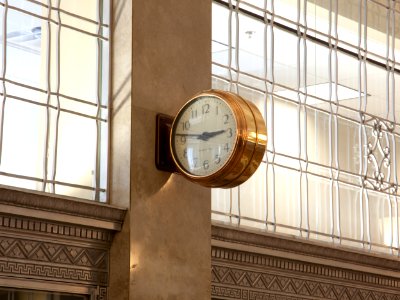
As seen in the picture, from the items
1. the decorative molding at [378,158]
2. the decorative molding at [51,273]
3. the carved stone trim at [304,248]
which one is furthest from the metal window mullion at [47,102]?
the decorative molding at [378,158]

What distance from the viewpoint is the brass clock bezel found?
6871 mm

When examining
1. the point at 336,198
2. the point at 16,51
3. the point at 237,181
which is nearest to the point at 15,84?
the point at 16,51

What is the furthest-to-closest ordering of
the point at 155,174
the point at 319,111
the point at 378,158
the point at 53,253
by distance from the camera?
1. the point at 378,158
2. the point at 319,111
3. the point at 155,174
4. the point at 53,253

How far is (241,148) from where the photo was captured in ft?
22.5

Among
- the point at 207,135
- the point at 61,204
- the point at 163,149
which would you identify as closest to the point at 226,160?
the point at 207,135

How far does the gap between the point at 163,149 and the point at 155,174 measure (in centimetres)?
19

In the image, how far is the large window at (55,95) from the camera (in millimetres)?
7090

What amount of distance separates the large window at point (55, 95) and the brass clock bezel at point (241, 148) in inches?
35.2

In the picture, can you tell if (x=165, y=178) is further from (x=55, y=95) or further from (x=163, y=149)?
(x=55, y=95)

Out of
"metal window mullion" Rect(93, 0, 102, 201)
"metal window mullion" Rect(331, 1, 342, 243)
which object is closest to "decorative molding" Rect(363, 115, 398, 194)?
"metal window mullion" Rect(331, 1, 342, 243)

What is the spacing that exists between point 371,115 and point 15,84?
437cm

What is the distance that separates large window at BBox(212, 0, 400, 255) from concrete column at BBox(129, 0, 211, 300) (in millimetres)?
672

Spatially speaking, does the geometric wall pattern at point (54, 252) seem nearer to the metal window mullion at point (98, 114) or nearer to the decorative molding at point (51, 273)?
the decorative molding at point (51, 273)

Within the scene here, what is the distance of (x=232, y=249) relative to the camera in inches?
324
